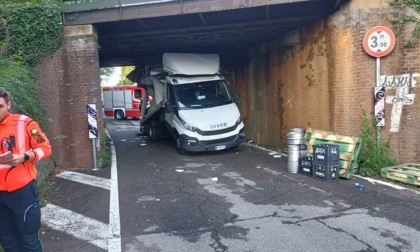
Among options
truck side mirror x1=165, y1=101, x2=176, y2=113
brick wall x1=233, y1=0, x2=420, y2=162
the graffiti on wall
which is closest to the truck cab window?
brick wall x1=233, y1=0, x2=420, y2=162

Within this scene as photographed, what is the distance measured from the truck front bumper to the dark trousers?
24.8ft

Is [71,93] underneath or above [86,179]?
above

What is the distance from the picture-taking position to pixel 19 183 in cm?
346

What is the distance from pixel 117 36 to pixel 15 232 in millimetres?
8420

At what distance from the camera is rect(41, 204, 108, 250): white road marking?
16.4ft

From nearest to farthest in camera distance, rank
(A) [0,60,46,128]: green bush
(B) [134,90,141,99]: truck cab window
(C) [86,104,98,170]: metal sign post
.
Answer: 1. (A) [0,60,46,128]: green bush
2. (C) [86,104,98,170]: metal sign post
3. (B) [134,90,141,99]: truck cab window

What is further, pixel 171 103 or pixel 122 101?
pixel 122 101

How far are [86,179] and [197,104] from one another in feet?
15.2

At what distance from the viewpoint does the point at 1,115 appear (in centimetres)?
342

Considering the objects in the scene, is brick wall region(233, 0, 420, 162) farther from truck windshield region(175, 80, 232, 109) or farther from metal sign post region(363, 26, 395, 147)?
truck windshield region(175, 80, 232, 109)

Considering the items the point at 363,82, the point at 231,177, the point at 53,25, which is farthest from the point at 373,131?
the point at 53,25

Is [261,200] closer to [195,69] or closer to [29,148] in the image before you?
[29,148]

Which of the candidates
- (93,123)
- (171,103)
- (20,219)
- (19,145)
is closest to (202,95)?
(171,103)

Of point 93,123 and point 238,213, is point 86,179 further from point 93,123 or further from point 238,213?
point 238,213
